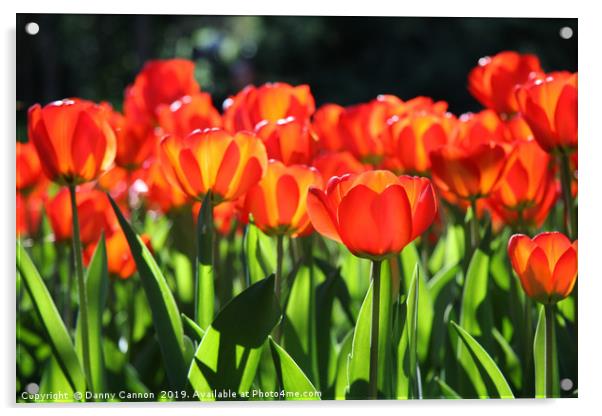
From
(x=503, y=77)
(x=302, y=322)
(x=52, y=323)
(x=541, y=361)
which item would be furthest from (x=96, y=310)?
(x=503, y=77)

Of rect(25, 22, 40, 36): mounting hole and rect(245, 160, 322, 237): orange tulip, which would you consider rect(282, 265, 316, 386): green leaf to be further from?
rect(25, 22, 40, 36): mounting hole

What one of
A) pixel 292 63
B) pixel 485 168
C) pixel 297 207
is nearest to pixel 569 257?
pixel 485 168

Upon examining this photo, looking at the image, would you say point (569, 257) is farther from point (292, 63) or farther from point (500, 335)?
point (292, 63)

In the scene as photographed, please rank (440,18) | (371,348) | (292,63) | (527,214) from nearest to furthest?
(371,348) < (527,214) < (440,18) < (292,63)

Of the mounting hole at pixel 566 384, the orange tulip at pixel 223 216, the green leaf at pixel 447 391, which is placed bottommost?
the mounting hole at pixel 566 384

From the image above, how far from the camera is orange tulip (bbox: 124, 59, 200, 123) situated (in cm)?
137

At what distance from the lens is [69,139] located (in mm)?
917

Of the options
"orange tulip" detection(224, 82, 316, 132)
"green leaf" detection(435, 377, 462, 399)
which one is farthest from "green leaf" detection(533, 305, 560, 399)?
"orange tulip" detection(224, 82, 316, 132)

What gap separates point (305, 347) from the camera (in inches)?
41.8

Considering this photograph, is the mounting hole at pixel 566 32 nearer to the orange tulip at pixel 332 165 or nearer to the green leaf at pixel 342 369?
the orange tulip at pixel 332 165

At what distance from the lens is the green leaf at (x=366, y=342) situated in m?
0.92

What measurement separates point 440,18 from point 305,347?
0.63 meters

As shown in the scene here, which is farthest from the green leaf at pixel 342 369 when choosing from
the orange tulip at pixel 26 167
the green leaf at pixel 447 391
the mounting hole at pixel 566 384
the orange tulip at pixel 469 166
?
the orange tulip at pixel 26 167

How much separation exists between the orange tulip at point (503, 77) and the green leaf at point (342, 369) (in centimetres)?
45
